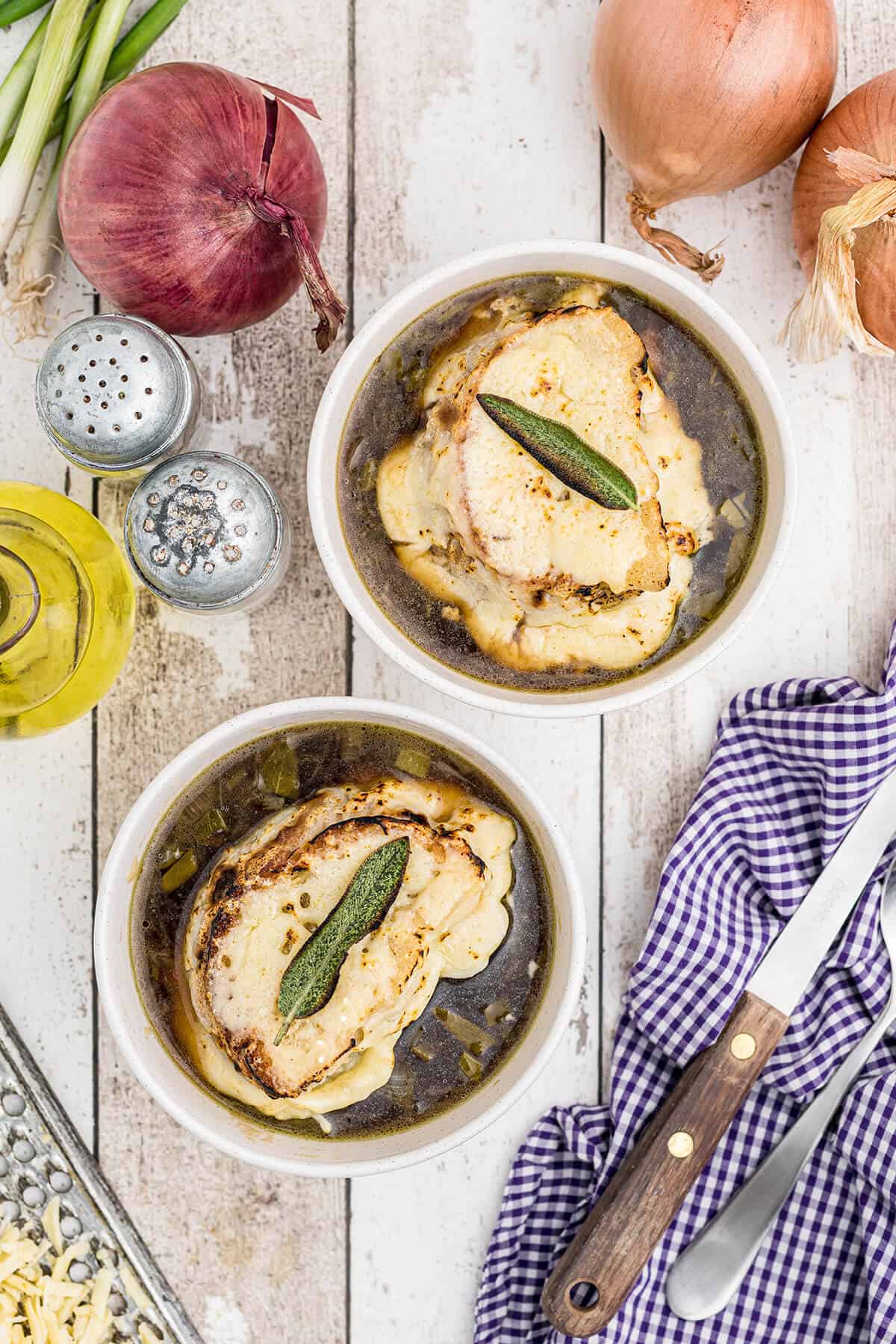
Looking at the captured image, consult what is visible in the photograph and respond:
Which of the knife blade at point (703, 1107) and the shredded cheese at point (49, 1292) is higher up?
the knife blade at point (703, 1107)

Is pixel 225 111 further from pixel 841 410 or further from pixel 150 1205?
pixel 150 1205

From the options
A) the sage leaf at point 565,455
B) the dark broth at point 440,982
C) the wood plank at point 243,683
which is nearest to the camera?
the sage leaf at point 565,455

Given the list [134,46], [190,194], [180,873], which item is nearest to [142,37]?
[134,46]

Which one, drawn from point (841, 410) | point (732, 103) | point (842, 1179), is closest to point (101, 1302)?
point (842, 1179)

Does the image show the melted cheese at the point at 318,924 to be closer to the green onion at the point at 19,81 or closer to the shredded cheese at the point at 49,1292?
the shredded cheese at the point at 49,1292

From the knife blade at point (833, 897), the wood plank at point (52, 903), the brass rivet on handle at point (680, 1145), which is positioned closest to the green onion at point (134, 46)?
the wood plank at point (52, 903)
